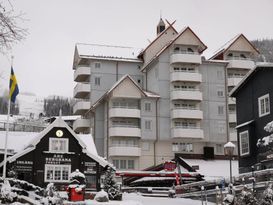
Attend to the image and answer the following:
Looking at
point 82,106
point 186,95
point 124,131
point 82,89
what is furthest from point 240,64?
point 82,106

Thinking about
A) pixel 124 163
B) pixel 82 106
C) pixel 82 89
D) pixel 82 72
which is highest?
pixel 82 72

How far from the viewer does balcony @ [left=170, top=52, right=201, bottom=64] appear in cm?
6944

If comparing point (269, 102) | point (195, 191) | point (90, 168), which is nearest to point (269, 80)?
point (269, 102)

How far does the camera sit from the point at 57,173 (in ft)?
148

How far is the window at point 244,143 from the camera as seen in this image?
39.7m

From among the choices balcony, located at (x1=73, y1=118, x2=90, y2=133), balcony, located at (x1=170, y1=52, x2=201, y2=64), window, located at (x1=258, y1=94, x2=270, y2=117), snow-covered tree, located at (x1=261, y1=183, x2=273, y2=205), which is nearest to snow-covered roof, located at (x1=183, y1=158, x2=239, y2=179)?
balcony, located at (x1=170, y1=52, x2=201, y2=64)

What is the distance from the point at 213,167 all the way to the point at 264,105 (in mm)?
28958

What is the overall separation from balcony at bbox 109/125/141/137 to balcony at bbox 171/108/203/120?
541 cm

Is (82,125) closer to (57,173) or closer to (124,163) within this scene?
(124,163)

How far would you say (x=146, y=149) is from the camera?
68.6 meters

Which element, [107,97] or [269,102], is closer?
[269,102]

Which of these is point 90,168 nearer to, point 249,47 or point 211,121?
point 211,121

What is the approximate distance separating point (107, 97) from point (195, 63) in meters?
12.8

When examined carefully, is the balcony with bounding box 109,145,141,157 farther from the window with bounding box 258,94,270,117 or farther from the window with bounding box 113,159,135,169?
the window with bounding box 258,94,270,117
